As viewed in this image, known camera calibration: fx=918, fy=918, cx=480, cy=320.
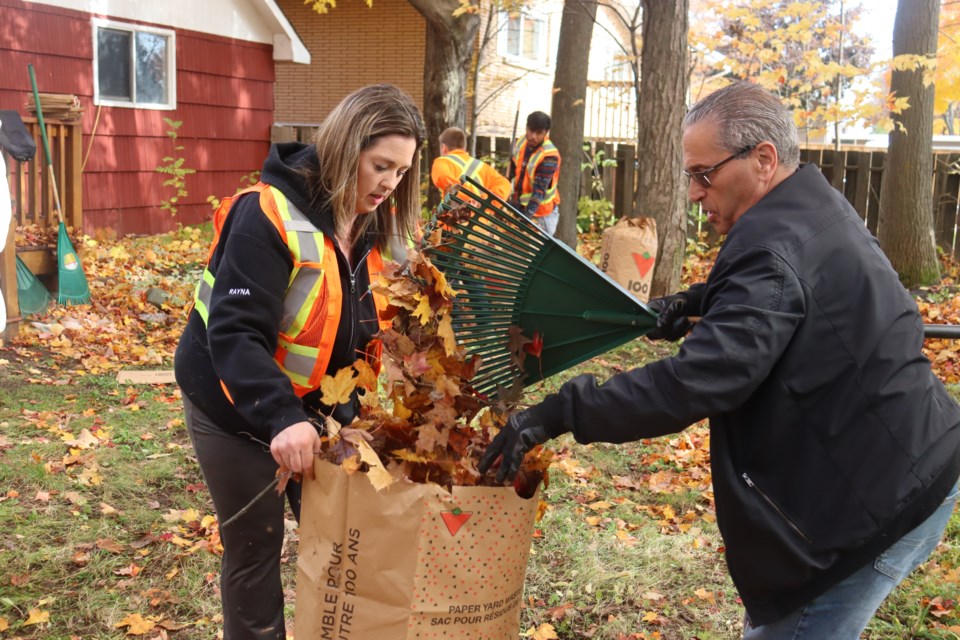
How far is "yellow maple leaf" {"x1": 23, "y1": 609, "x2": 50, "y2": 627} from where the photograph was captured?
3.32 meters

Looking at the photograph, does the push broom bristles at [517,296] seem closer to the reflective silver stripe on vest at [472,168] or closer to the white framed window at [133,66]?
the reflective silver stripe on vest at [472,168]

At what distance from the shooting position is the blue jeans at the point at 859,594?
6.08 ft

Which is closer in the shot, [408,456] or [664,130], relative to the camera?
[408,456]

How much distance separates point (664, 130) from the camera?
25.8 feet

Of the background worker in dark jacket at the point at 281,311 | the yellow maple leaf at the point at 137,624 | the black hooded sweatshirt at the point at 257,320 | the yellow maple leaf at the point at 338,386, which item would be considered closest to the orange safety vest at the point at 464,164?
the yellow maple leaf at the point at 137,624

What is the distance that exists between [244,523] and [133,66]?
11197mm

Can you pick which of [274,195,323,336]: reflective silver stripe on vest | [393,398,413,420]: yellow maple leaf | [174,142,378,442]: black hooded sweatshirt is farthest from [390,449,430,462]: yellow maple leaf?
[274,195,323,336]: reflective silver stripe on vest

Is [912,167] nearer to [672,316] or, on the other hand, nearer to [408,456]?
[672,316]

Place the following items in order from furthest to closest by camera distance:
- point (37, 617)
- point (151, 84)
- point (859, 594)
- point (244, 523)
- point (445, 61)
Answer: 1. point (151, 84)
2. point (445, 61)
3. point (37, 617)
4. point (244, 523)
5. point (859, 594)

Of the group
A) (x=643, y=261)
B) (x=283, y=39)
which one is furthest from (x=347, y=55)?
(x=643, y=261)

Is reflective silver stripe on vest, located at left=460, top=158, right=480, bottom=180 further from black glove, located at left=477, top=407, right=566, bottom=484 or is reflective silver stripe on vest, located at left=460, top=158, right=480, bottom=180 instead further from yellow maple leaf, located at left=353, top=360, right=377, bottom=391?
black glove, located at left=477, top=407, right=566, bottom=484

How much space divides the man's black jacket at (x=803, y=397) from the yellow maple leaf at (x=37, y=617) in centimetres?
246

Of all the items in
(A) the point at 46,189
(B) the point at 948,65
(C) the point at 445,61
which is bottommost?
(A) the point at 46,189

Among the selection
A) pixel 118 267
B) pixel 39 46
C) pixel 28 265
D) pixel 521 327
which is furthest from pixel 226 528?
pixel 39 46
